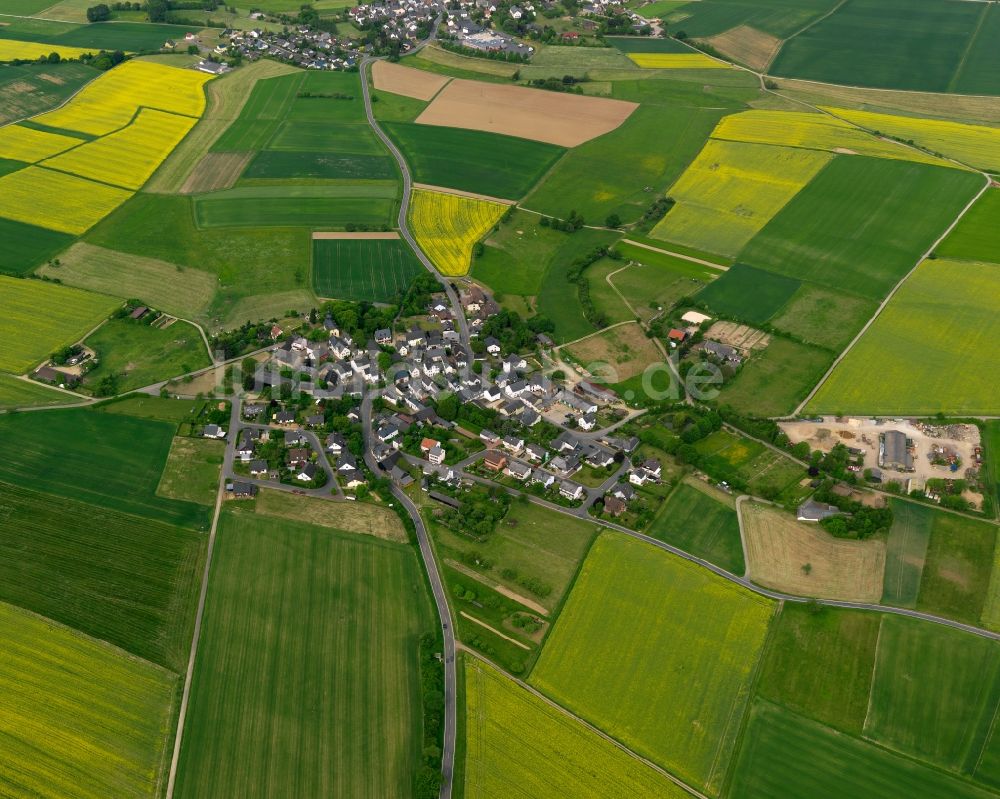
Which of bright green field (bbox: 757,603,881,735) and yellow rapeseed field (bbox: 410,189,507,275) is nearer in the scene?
bright green field (bbox: 757,603,881,735)

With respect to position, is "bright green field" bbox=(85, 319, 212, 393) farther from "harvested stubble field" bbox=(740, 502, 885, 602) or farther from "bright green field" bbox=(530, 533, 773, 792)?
"harvested stubble field" bbox=(740, 502, 885, 602)

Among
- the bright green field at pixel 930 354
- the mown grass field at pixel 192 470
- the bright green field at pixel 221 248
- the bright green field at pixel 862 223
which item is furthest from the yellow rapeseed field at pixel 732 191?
the mown grass field at pixel 192 470

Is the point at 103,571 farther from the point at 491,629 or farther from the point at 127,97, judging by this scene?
the point at 127,97

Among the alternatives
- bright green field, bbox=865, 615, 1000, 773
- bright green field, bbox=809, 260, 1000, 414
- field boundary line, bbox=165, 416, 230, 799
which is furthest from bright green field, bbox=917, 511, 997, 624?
field boundary line, bbox=165, 416, 230, 799

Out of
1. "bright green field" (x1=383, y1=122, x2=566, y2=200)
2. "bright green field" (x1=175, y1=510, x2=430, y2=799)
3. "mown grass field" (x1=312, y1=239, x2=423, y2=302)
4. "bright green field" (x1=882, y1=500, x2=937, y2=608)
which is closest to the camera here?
"bright green field" (x1=175, y1=510, x2=430, y2=799)

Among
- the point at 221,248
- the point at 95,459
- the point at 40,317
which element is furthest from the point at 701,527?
the point at 40,317

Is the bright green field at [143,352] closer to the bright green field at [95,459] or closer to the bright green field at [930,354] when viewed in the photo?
the bright green field at [95,459]
